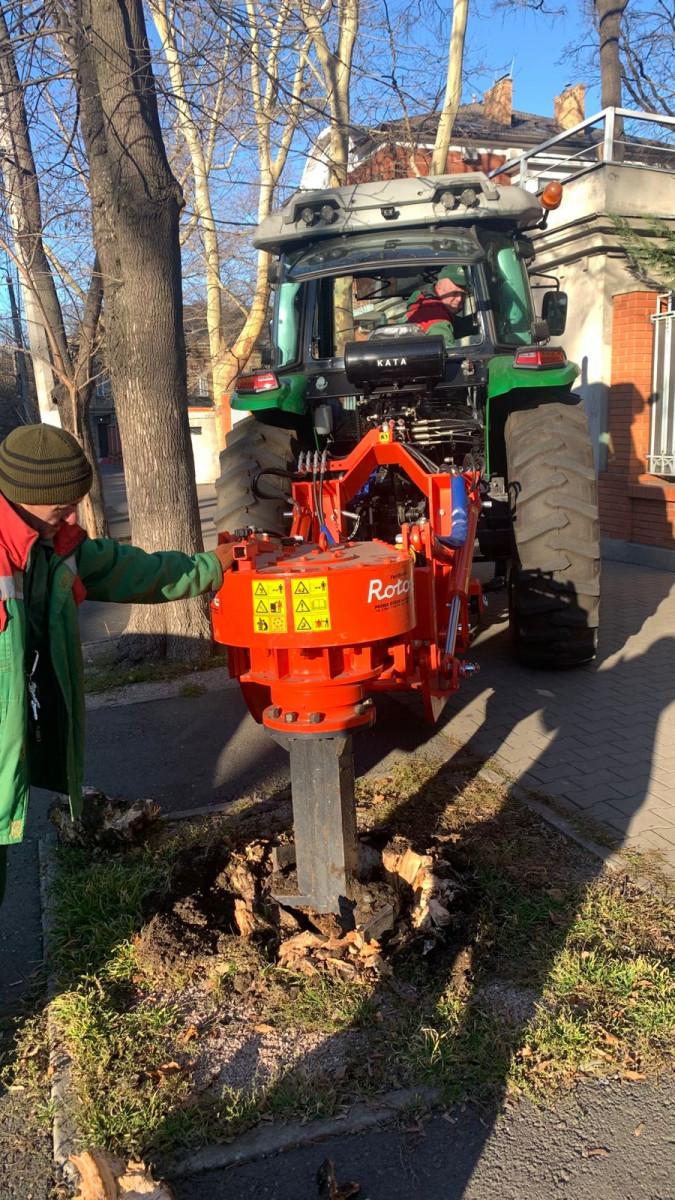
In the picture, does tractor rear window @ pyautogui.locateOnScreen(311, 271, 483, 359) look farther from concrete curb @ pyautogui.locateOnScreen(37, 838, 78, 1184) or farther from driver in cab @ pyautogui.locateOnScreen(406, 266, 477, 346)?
concrete curb @ pyautogui.locateOnScreen(37, 838, 78, 1184)

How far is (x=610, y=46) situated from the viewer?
19.0 metres

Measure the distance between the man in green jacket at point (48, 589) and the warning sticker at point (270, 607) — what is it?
45 centimetres

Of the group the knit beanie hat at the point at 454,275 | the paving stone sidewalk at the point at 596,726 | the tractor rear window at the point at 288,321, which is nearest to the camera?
the paving stone sidewalk at the point at 596,726

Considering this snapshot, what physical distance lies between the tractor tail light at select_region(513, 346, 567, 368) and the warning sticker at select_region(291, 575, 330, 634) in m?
3.24

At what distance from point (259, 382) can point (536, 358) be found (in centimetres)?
162

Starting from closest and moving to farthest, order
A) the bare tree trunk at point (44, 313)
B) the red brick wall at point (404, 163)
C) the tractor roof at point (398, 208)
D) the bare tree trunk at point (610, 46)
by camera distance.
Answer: the tractor roof at point (398, 208)
the bare tree trunk at point (44, 313)
the red brick wall at point (404, 163)
the bare tree trunk at point (610, 46)

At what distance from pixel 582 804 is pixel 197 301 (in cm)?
1881

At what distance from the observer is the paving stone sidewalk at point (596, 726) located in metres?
3.82

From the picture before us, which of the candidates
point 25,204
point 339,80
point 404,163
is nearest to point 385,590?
point 25,204

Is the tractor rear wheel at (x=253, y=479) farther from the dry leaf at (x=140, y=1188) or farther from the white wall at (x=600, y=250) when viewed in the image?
the white wall at (x=600, y=250)

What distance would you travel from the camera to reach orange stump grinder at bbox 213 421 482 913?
2.37m

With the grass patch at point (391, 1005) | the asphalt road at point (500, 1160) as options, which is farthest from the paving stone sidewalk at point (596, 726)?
the asphalt road at point (500, 1160)

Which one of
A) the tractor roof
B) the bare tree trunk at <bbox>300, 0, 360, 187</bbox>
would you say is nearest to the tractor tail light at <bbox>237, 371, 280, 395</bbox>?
the tractor roof

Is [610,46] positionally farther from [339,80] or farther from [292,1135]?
[292,1135]
